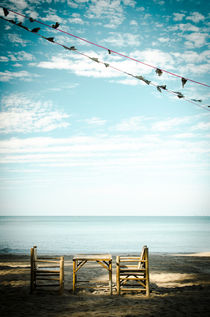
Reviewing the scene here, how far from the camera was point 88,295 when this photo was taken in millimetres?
5898

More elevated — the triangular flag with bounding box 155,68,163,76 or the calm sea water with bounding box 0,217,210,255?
the triangular flag with bounding box 155,68,163,76

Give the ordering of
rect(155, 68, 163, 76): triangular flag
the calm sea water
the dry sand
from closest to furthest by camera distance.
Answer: rect(155, 68, 163, 76): triangular flag, the dry sand, the calm sea water

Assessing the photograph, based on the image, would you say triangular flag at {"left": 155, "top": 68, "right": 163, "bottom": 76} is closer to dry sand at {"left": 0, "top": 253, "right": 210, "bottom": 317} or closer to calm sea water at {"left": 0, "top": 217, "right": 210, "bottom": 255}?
dry sand at {"left": 0, "top": 253, "right": 210, "bottom": 317}

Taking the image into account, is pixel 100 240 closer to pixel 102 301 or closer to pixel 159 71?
pixel 102 301

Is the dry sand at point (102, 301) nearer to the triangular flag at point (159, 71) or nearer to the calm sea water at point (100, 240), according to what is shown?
the triangular flag at point (159, 71)

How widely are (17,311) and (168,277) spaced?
19.5 feet

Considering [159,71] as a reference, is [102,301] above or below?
below

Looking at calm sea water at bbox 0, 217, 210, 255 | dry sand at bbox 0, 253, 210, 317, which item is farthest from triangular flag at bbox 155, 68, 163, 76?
calm sea water at bbox 0, 217, 210, 255

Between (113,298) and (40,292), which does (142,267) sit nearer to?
(113,298)

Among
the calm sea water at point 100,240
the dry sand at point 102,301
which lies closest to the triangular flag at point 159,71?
the dry sand at point 102,301

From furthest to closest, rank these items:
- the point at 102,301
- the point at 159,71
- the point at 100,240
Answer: the point at 100,240
the point at 102,301
the point at 159,71

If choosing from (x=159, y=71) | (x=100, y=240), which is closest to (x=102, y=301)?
(x=159, y=71)

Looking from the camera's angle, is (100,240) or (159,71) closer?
(159,71)

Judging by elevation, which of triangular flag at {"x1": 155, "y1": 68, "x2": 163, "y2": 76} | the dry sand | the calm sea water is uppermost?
triangular flag at {"x1": 155, "y1": 68, "x2": 163, "y2": 76}
